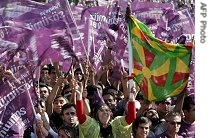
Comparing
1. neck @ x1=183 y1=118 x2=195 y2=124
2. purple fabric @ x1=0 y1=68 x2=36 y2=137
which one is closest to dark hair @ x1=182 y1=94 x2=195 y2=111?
neck @ x1=183 y1=118 x2=195 y2=124

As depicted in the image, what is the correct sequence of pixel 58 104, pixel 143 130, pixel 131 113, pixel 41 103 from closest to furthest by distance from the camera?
1. pixel 131 113
2. pixel 143 130
3. pixel 41 103
4. pixel 58 104

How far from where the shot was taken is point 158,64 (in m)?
6.85

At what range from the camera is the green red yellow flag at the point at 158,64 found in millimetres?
6746

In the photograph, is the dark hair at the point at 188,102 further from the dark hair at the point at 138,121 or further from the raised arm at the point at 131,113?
the raised arm at the point at 131,113

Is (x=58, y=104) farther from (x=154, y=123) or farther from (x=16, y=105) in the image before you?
(x=154, y=123)

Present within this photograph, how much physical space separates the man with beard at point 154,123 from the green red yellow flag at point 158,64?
0.15m

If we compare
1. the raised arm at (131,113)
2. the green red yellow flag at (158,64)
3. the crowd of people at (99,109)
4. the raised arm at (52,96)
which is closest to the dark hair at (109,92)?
the crowd of people at (99,109)

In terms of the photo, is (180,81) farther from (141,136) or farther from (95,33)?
(95,33)

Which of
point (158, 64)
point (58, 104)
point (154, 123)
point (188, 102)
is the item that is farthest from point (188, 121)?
point (58, 104)

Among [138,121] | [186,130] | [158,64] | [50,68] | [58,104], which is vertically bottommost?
[186,130]

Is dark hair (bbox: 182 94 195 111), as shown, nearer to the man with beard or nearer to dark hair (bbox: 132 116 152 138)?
the man with beard

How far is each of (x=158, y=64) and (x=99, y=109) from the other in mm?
939

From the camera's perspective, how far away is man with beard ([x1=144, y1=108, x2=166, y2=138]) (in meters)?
6.56
